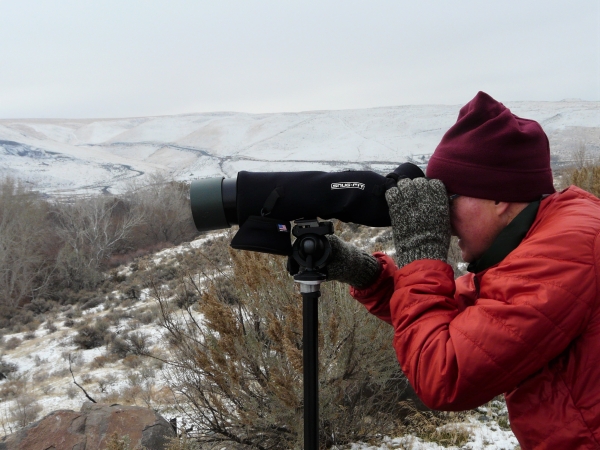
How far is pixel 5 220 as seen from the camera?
55.7 feet

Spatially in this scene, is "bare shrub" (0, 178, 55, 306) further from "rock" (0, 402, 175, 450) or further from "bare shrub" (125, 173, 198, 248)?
"rock" (0, 402, 175, 450)

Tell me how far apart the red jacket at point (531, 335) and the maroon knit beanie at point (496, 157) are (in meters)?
0.10

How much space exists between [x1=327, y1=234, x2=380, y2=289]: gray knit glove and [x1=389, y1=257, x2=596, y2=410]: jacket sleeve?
1.00ft

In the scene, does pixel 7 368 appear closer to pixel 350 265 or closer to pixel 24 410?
pixel 24 410

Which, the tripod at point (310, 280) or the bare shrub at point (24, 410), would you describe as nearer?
the tripod at point (310, 280)

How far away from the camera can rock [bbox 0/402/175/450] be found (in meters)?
3.04

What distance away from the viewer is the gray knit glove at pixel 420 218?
3.56 ft

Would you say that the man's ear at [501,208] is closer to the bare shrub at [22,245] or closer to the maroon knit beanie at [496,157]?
the maroon knit beanie at [496,157]

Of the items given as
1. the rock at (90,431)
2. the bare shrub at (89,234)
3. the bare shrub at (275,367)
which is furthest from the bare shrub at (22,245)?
the bare shrub at (275,367)

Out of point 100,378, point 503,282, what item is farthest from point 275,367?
point 100,378

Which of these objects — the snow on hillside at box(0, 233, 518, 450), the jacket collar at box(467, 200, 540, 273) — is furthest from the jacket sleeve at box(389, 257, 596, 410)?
the snow on hillside at box(0, 233, 518, 450)

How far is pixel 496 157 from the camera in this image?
1.09m

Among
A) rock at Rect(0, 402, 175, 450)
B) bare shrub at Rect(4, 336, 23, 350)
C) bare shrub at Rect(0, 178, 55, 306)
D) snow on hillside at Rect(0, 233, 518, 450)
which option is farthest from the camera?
bare shrub at Rect(0, 178, 55, 306)

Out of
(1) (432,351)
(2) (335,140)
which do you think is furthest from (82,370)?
(2) (335,140)
